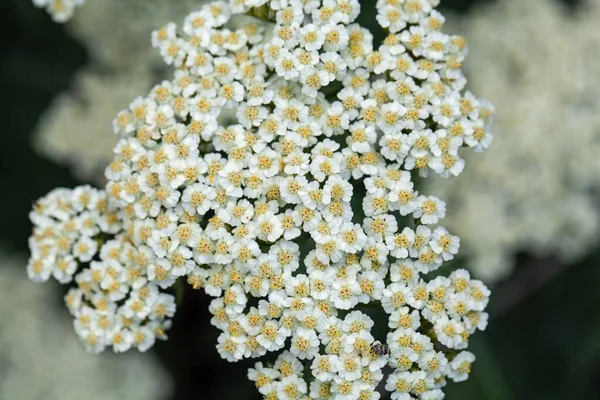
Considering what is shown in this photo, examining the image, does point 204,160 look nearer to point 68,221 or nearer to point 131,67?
point 68,221

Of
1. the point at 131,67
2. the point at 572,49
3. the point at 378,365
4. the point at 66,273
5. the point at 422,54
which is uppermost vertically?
the point at 131,67

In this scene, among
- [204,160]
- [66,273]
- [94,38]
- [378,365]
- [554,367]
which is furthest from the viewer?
[554,367]

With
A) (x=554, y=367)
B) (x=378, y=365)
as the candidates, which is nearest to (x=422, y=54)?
(x=378, y=365)

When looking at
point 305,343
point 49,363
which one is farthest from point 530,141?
point 49,363

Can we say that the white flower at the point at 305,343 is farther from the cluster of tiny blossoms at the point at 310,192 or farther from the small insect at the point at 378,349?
the small insect at the point at 378,349

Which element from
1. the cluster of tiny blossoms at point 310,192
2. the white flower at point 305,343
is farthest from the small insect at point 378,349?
the white flower at point 305,343

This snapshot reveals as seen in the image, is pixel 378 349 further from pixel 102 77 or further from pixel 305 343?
pixel 102 77
